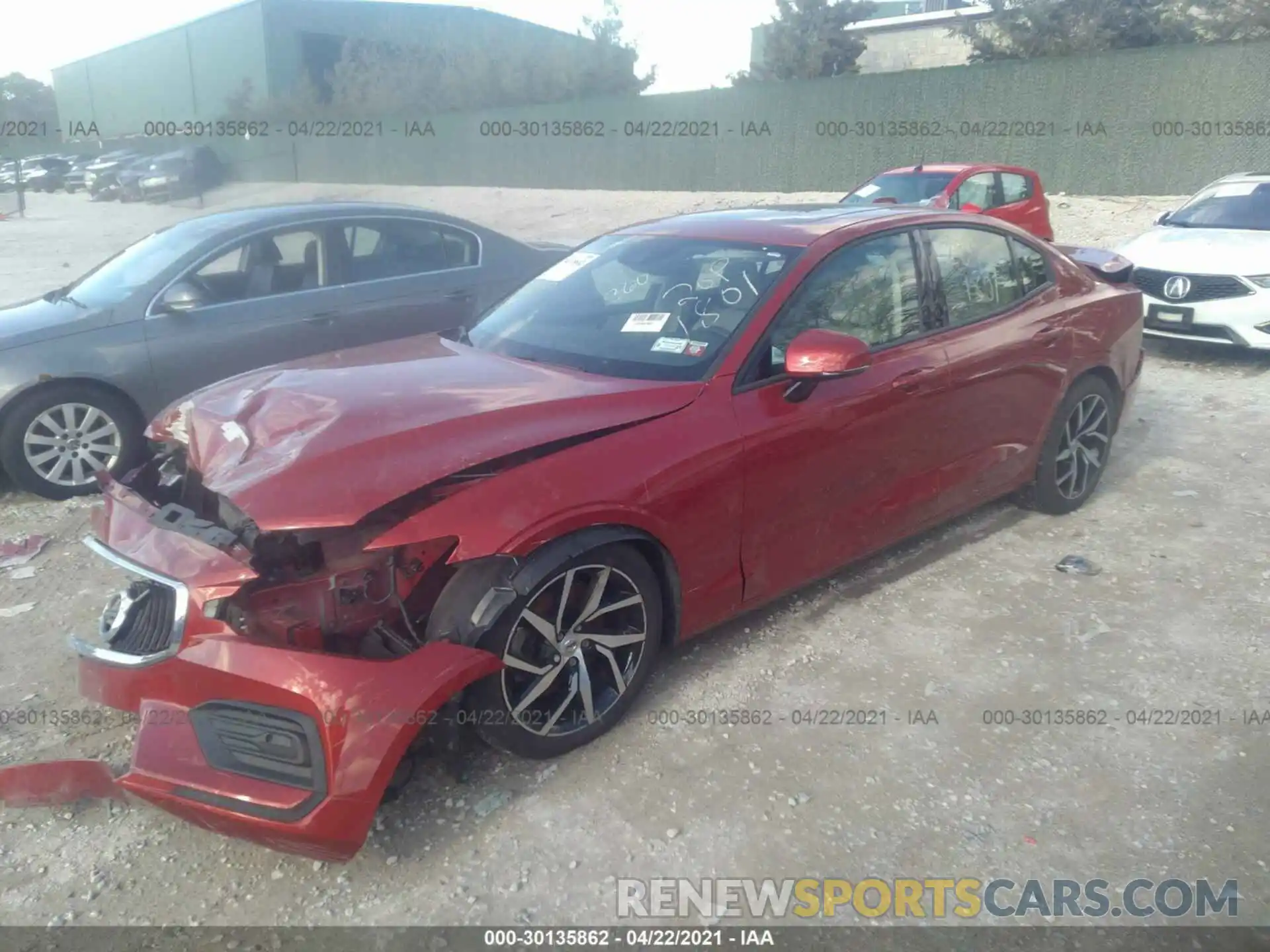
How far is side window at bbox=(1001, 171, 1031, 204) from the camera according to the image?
37.3ft

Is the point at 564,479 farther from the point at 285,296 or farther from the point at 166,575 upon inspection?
the point at 285,296

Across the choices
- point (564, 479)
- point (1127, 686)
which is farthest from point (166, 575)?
point (1127, 686)

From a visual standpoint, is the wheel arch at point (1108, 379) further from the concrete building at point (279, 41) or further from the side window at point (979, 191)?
the concrete building at point (279, 41)

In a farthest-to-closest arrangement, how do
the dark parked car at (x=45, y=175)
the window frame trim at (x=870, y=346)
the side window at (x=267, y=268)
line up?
the dark parked car at (x=45, y=175) < the side window at (x=267, y=268) < the window frame trim at (x=870, y=346)

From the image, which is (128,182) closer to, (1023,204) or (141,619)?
(1023,204)

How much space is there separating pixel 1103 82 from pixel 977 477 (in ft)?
Answer: 56.2

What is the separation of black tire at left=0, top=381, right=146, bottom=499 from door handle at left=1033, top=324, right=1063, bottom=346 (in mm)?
4839

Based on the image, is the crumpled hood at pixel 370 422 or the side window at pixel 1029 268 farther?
the side window at pixel 1029 268

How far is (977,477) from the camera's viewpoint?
4.48 meters

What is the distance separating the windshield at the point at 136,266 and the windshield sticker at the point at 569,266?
2.72m

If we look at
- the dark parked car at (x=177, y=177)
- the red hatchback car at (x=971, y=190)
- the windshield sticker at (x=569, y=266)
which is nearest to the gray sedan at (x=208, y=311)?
the windshield sticker at (x=569, y=266)

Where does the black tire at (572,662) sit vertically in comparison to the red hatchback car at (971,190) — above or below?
below

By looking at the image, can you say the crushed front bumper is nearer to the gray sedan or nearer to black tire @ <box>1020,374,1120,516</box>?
the gray sedan

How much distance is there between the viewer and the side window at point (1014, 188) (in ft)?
37.3
